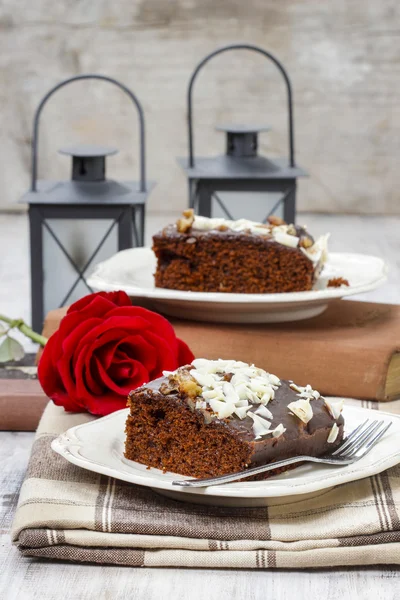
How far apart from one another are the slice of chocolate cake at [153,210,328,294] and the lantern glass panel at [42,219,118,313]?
1.36ft

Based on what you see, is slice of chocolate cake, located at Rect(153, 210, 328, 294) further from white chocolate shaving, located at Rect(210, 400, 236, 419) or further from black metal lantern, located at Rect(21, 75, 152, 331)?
white chocolate shaving, located at Rect(210, 400, 236, 419)

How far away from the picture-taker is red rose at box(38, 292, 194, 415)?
3.52ft

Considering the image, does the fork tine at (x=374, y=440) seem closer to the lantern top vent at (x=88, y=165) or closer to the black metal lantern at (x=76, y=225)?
the black metal lantern at (x=76, y=225)

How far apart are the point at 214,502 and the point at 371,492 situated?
0.18m

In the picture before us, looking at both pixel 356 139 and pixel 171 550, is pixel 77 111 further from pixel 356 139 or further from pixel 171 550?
pixel 171 550

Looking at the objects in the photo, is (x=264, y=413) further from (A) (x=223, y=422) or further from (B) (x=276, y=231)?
(B) (x=276, y=231)

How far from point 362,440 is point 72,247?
101cm

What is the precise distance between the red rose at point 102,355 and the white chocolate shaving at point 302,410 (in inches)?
9.0

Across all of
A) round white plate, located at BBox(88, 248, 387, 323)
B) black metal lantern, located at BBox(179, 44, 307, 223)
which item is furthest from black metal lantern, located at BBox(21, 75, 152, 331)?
round white plate, located at BBox(88, 248, 387, 323)

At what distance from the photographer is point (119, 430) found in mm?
992

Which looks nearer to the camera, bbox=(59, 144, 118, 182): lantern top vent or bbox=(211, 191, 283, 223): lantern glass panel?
bbox=(59, 144, 118, 182): lantern top vent

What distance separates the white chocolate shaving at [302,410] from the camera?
91cm

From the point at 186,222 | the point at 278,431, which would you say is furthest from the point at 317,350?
the point at 278,431

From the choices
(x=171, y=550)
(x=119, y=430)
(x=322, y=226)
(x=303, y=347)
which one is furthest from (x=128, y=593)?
(x=322, y=226)
